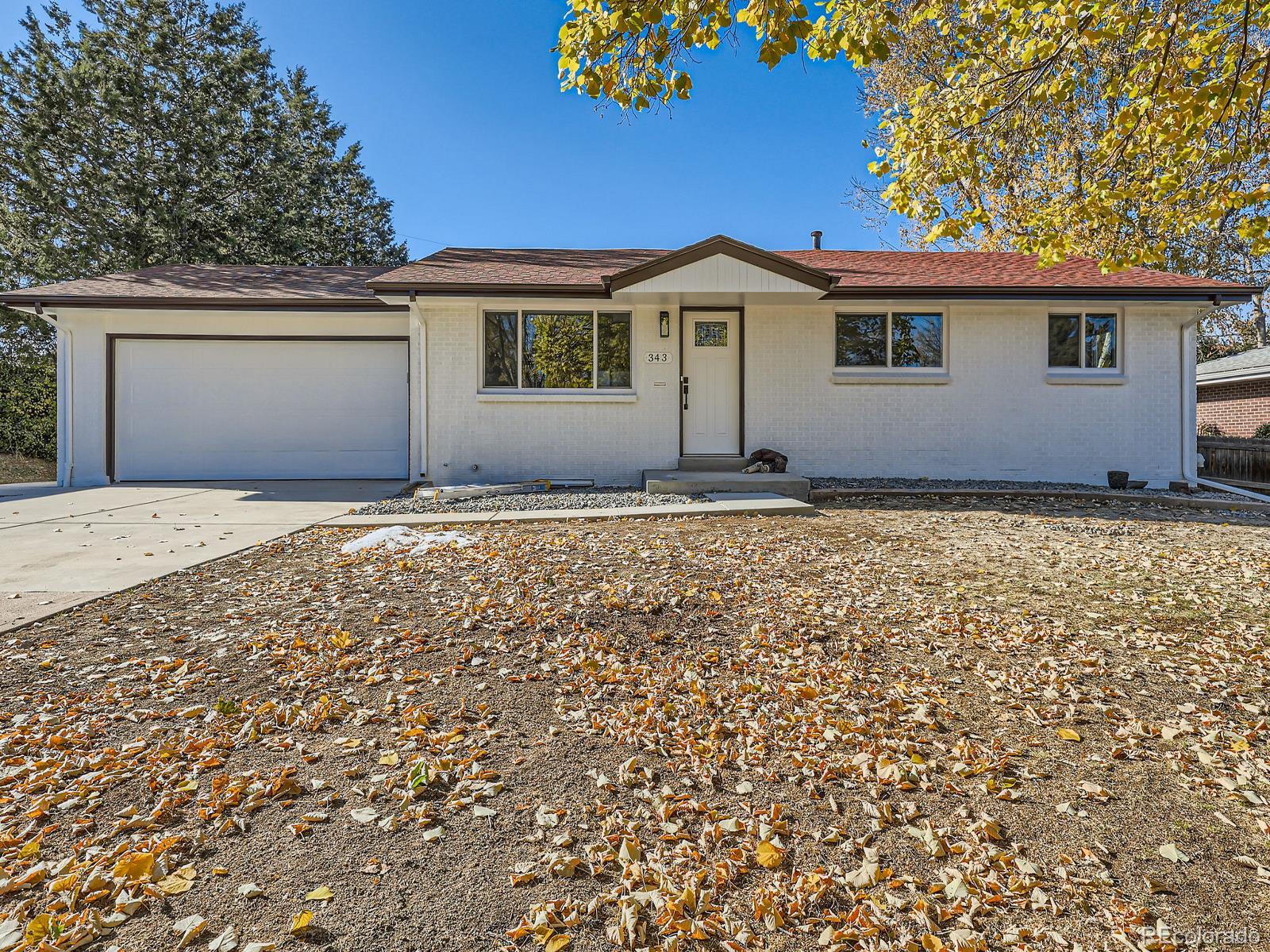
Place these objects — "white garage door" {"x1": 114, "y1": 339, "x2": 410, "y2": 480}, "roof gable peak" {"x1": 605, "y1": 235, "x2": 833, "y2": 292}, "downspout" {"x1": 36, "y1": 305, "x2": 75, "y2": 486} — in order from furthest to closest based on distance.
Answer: "white garage door" {"x1": 114, "y1": 339, "x2": 410, "y2": 480}, "downspout" {"x1": 36, "y1": 305, "x2": 75, "y2": 486}, "roof gable peak" {"x1": 605, "y1": 235, "x2": 833, "y2": 292}

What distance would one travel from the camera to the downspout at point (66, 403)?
10648 millimetres

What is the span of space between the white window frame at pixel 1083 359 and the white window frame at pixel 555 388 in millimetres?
6567

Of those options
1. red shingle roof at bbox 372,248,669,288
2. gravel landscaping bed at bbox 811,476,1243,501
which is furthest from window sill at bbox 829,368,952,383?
red shingle roof at bbox 372,248,669,288

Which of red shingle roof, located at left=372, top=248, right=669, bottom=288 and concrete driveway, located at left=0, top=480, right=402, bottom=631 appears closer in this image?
concrete driveway, located at left=0, top=480, right=402, bottom=631

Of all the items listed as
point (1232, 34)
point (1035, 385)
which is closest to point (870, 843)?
point (1232, 34)

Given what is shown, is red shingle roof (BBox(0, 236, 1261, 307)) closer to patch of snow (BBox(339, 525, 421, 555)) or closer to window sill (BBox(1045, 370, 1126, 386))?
window sill (BBox(1045, 370, 1126, 386))

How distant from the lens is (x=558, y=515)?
6.94m

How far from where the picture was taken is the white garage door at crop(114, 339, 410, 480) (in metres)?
11.1

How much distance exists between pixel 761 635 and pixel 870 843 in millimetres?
1656

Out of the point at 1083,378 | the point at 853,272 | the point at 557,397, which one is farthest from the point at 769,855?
the point at 1083,378

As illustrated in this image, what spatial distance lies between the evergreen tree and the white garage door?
1003 cm

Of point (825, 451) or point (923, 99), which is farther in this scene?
point (825, 451)

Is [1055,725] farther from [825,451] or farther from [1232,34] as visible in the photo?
[825,451]

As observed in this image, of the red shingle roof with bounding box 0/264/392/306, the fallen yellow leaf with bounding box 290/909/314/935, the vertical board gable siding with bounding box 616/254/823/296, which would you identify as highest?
the red shingle roof with bounding box 0/264/392/306
